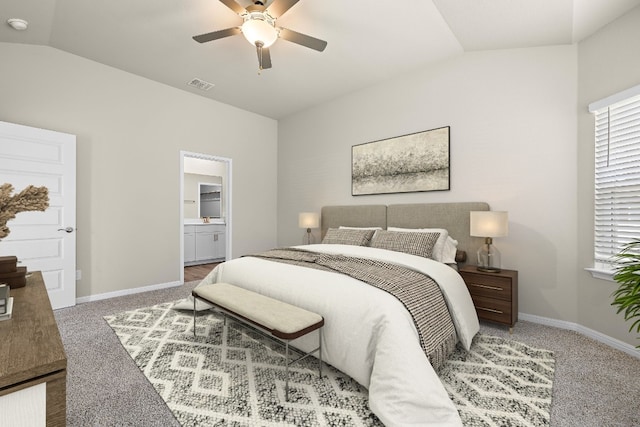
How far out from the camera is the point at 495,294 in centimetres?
272

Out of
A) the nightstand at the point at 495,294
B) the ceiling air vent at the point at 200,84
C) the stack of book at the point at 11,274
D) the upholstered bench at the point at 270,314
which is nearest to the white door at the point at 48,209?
the ceiling air vent at the point at 200,84

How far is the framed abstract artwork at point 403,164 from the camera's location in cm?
351

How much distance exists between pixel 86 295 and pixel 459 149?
4.70m

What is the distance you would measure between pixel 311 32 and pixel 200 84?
6.54 feet

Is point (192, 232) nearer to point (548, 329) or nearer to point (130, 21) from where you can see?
point (130, 21)

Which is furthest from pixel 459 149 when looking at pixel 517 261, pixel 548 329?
pixel 548 329

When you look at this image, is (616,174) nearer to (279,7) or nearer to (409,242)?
(409,242)

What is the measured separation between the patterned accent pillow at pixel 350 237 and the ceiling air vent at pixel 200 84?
2716 mm

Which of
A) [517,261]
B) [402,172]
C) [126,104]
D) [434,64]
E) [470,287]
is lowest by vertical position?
[470,287]

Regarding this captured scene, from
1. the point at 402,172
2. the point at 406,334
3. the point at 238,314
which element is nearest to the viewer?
the point at 406,334

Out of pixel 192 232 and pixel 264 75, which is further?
pixel 192 232

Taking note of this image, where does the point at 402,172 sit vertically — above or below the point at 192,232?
above

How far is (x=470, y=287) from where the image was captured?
2.85m

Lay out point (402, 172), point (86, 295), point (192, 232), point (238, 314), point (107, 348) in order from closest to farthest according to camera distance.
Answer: point (238, 314), point (107, 348), point (86, 295), point (402, 172), point (192, 232)
